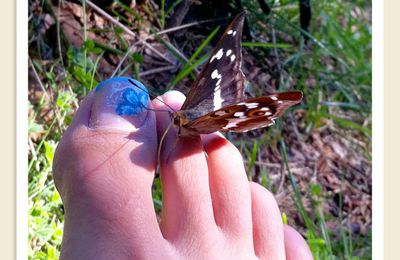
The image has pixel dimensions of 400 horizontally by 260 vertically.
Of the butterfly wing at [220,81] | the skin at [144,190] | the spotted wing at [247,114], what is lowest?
the skin at [144,190]

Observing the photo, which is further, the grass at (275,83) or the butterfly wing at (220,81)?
the grass at (275,83)

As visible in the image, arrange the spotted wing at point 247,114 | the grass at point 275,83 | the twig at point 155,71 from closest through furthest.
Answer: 1. the spotted wing at point 247,114
2. the grass at point 275,83
3. the twig at point 155,71

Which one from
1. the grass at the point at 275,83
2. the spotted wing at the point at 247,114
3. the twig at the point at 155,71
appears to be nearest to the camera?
the spotted wing at the point at 247,114

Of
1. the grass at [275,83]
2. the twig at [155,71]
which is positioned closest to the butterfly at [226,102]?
the grass at [275,83]

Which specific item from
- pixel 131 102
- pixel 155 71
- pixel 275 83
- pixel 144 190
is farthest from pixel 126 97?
pixel 275 83

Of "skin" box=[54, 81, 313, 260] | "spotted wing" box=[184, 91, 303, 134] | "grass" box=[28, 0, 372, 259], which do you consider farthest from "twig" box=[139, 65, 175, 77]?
"spotted wing" box=[184, 91, 303, 134]

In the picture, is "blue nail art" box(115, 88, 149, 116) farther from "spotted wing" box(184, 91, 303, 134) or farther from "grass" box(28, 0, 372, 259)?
"grass" box(28, 0, 372, 259)

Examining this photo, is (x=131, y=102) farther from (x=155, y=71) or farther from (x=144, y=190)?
(x=155, y=71)

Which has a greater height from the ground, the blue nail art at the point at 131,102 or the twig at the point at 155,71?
the twig at the point at 155,71

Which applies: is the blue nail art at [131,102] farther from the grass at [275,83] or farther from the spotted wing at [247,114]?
the grass at [275,83]
